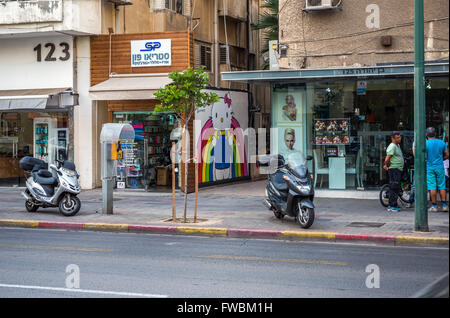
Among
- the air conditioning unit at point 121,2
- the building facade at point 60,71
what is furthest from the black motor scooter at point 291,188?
the air conditioning unit at point 121,2

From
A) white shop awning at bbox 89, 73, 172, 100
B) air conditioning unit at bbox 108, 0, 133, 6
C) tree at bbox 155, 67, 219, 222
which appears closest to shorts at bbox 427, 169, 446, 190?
tree at bbox 155, 67, 219, 222

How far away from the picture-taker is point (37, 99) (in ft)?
68.9

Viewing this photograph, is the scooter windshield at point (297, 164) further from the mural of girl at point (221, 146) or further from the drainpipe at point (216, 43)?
the drainpipe at point (216, 43)

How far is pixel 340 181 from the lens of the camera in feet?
61.9

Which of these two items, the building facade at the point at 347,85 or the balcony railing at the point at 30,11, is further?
the balcony railing at the point at 30,11

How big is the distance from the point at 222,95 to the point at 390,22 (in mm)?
7484

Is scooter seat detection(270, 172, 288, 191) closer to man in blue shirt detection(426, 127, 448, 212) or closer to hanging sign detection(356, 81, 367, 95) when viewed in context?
man in blue shirt detection(426, 127, 448, 212)

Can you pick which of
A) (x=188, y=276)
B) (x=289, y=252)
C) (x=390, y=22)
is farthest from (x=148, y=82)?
(x=188, y=276)

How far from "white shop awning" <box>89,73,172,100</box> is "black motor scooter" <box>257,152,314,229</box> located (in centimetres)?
691

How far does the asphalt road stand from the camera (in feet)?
24.9

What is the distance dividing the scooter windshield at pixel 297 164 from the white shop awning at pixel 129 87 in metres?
7.42

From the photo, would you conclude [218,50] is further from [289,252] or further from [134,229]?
[289,252]

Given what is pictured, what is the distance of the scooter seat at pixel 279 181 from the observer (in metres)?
13.7

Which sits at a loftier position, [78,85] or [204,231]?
[78,85]
